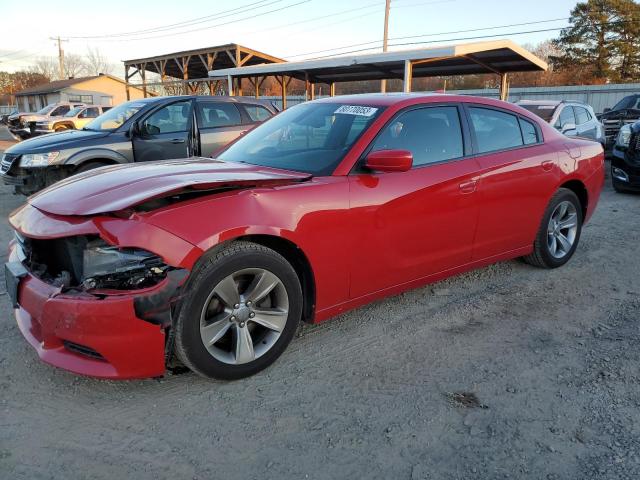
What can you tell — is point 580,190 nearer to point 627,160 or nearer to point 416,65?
point 627,160

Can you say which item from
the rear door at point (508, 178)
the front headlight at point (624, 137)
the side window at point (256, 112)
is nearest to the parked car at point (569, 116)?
the front headlight at point (624, 137)

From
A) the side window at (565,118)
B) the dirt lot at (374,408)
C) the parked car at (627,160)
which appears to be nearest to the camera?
the dirt lot at (374,408)

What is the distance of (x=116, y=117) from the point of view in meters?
7.63

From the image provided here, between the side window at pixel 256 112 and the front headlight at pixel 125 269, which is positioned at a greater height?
the side window at pixel 256 112

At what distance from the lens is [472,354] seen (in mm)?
3205

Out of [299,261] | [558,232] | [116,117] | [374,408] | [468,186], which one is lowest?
[374,408]

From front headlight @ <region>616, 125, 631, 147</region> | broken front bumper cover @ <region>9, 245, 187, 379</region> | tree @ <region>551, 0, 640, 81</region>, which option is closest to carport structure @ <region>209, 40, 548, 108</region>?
front headlight @ <region>616, 125, 631, 147</region>

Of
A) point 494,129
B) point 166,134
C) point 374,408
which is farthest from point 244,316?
point 166,134

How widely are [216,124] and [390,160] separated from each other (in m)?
5.35

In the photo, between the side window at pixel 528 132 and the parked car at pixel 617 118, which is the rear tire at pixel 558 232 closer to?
the side window at pixel 528 132

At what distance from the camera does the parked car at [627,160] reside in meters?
8.45

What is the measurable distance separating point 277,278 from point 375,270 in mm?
775

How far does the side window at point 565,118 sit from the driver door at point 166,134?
7090mm

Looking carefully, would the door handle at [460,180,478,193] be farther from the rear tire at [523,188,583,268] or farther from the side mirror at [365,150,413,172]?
the rear tire at [523,188,583,268]
